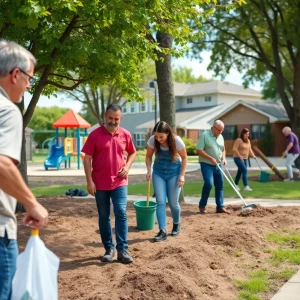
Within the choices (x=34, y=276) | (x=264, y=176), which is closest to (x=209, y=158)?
(x=34, y=276)

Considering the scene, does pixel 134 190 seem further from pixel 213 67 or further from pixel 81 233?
pixel 213 67

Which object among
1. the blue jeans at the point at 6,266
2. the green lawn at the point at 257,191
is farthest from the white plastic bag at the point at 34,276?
the green lawn at the point at 257,191

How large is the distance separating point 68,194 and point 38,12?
25.4ft

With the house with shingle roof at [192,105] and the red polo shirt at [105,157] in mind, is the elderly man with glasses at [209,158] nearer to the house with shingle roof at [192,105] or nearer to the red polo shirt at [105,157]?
the red polo shirt at [105,157]

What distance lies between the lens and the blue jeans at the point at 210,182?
959 cm

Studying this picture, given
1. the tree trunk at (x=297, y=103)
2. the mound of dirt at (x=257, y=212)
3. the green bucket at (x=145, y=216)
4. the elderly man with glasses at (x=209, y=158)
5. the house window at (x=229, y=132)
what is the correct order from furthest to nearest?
the house window at (x=229, y=132) < the tree trunk at (x=297, y=103) < the elderly man with glasses at (x=209, y=158) < the mound of dirt at (x=257, y=212) < the green bucket at (x=145, y=216)

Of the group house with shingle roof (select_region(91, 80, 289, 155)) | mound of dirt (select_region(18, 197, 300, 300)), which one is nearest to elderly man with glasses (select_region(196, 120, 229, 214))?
mound of dirt (select_region(18, 197, 300, 300))

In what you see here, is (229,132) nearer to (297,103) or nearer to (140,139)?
(140,139)

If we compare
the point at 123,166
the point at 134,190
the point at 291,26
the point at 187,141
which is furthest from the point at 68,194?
the point at 187,141

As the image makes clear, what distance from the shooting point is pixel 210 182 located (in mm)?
9633

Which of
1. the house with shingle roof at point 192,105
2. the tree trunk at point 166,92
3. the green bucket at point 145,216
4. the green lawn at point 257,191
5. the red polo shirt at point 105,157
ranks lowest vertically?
the green lawn at point 257,191

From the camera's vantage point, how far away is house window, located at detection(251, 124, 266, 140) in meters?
42.7

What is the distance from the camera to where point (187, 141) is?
44.5m

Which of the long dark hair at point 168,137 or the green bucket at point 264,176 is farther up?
the long dark hair at point 168,137
